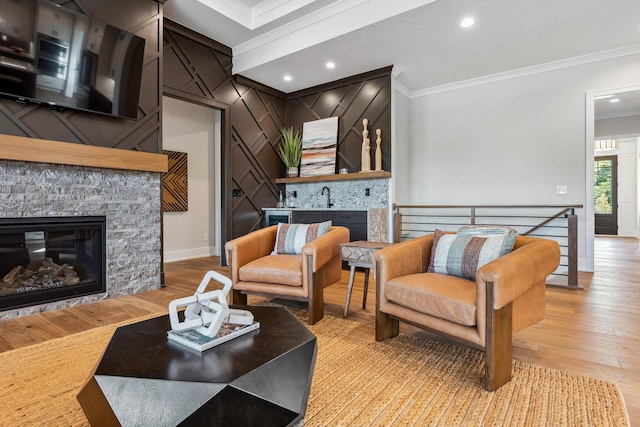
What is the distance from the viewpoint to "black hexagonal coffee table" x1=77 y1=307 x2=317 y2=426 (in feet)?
3.44

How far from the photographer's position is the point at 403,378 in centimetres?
176

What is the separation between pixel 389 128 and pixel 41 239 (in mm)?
3987

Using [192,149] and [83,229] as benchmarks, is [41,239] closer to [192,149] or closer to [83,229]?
[83,229]

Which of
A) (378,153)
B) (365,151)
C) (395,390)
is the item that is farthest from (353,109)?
(395,390)

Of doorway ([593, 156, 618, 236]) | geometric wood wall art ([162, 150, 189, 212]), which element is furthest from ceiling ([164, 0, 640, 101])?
doorway ([593, 156, 618, 236])

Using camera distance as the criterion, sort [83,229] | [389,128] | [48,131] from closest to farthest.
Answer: [48,131]
[83,229]
[389,128]

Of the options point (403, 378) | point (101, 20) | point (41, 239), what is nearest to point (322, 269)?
point (403, 378)

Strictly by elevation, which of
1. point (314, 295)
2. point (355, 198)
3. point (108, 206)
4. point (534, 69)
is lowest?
point (314, 295)

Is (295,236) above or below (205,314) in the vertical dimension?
above

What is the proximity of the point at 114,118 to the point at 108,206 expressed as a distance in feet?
2.76

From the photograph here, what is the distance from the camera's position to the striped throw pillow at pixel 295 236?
2967 millimetres

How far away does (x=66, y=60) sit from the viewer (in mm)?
2873

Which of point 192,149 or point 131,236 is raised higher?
point 192,149

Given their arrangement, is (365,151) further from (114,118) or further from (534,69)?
(114,118)
